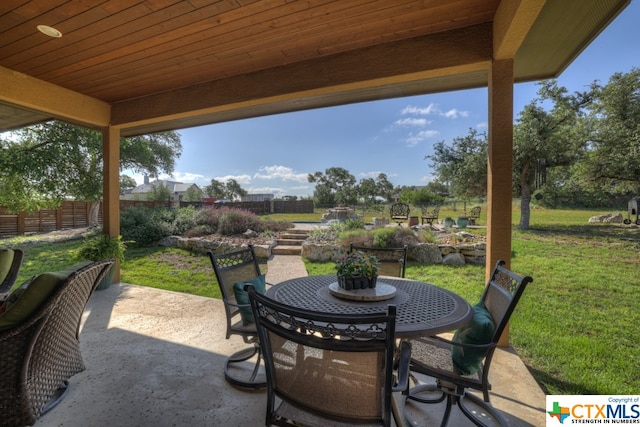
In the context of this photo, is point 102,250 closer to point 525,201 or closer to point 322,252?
point 322,252

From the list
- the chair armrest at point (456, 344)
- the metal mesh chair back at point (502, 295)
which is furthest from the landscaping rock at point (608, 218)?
the chair armrest at point (456, 344)

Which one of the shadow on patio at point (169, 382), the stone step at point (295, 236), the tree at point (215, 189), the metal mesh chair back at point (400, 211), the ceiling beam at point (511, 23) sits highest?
the tree at point (215, 189)

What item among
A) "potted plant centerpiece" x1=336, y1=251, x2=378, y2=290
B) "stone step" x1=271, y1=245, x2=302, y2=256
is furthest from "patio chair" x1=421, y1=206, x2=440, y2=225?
"potted plant centerpiece" x1=336, y1=251, x2=378, y2=290

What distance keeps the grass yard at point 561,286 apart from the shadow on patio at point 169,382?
0.39 m

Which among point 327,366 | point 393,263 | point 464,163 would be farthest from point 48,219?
point 464,163

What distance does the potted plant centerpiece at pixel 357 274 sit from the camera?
1.75m

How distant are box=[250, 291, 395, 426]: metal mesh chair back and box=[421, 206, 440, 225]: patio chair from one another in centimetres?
1020

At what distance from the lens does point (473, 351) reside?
146 centimetres

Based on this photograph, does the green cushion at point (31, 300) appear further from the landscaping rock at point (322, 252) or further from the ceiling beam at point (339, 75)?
the landscaping rock at point (322, 252)

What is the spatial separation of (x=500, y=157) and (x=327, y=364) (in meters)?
2.24

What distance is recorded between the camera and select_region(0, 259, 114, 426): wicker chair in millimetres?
1462

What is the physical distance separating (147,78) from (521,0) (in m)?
3.58

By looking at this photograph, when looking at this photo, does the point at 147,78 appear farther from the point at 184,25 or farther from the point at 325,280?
the point at 325,280

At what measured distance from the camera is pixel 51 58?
9.52 feet
